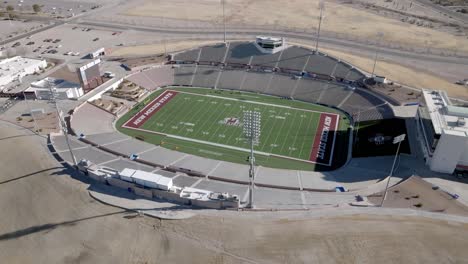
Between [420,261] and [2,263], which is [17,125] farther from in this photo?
[420,261]

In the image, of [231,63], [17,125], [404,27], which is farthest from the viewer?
[404,27]

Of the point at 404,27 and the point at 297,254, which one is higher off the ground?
the point at 404,27

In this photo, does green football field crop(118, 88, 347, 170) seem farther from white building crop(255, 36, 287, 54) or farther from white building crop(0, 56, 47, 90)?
white building crop(0, 56, 47, 90)

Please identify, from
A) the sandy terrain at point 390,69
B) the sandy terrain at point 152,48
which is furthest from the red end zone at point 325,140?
the sandy terrain at point 152,48

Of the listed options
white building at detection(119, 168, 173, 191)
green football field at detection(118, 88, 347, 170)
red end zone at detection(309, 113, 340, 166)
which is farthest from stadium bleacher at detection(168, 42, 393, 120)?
white building at detection(119, 168, 173, 191)

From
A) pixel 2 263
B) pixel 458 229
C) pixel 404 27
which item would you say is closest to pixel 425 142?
pixel 458 229

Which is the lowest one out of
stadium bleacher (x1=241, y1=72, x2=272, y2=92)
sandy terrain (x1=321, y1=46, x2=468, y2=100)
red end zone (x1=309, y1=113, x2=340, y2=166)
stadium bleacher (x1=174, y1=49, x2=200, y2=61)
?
red end zone (x1=309, y1=113, x2=340, y2=166)
